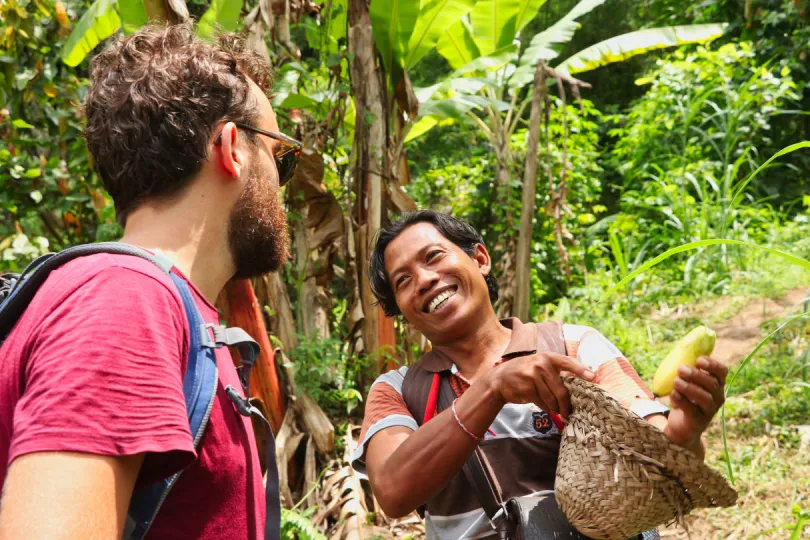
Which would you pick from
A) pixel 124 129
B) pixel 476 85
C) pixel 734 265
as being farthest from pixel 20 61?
pixel 734 265

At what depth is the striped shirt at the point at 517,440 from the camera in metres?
1.92

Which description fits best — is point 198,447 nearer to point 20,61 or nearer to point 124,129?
point 124,129

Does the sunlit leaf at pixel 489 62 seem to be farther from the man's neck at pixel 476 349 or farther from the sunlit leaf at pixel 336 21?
the man's neck at pixel 476 349

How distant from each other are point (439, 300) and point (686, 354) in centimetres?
88

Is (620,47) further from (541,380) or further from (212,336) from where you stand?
(212,336)

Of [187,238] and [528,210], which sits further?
[528,210]

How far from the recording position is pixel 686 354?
1.47m

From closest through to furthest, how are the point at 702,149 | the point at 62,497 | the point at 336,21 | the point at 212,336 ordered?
the point at 62,497 < the point at 212,336 < the point at 336,21 < the point at 702,149

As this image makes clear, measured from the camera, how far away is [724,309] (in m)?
5.35

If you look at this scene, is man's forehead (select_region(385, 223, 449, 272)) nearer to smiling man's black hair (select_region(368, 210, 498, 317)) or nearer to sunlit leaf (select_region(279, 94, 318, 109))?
smiling man's black hair (select_region(368, 210, 498, 317))

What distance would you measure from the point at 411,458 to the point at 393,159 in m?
2.84

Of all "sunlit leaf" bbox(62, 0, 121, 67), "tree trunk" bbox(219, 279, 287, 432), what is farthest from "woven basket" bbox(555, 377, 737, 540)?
"sunlit leaf" bbox(62, 0, 121, 67)

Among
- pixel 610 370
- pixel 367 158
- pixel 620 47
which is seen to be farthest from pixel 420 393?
pixel 620 47

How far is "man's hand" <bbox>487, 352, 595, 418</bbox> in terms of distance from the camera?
1.50 metres
